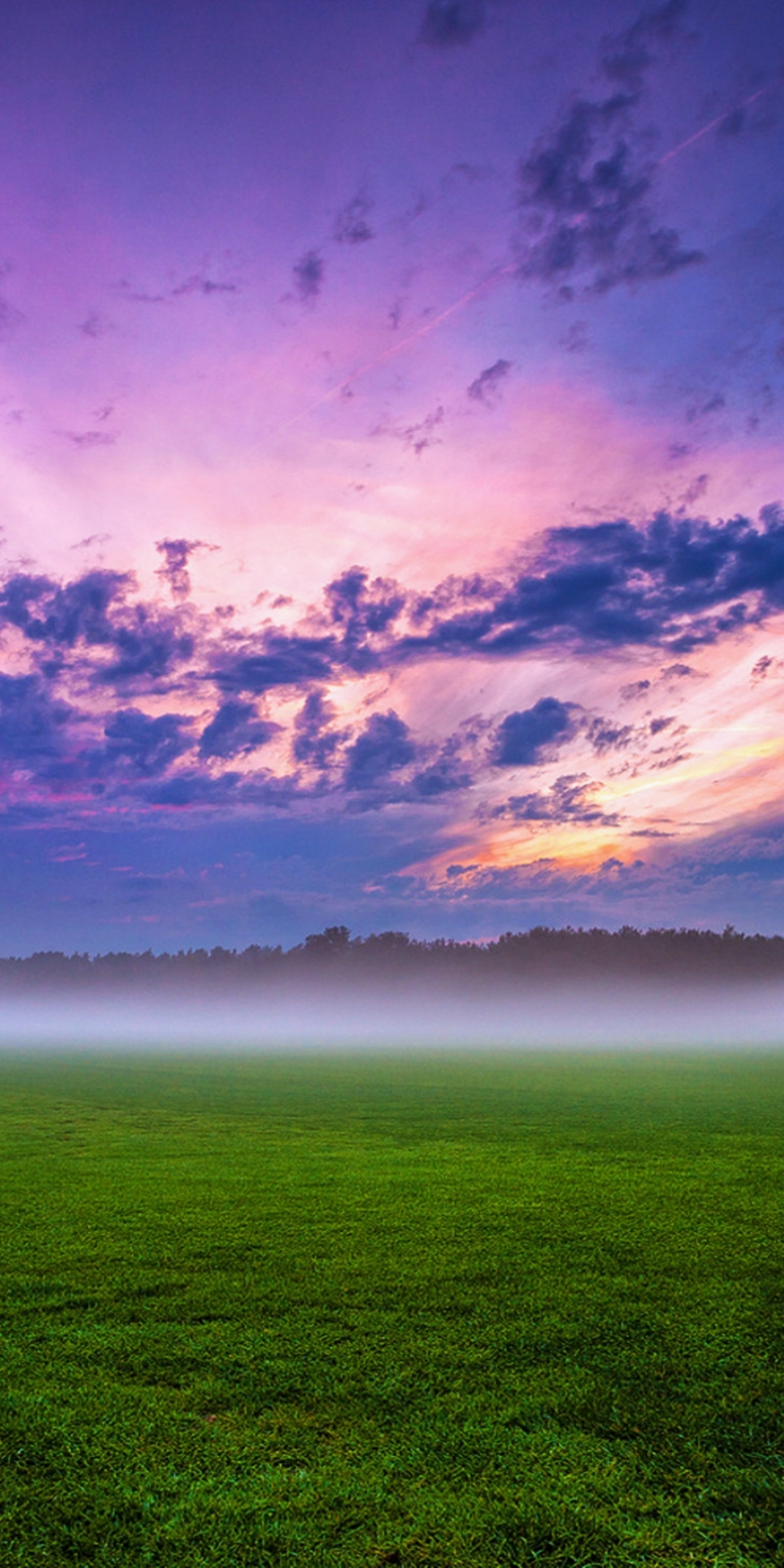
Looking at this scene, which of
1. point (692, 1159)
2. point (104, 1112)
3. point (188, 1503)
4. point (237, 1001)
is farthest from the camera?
point (237, 1001)

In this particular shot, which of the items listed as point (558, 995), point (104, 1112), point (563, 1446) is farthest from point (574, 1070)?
point (558, 995)

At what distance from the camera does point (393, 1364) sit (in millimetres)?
3627

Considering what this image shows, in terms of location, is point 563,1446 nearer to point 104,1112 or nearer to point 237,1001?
point 104,1112

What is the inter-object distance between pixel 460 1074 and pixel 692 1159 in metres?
16.5

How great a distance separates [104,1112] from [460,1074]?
13.2 metres

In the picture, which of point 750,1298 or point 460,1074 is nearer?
point 750,1298

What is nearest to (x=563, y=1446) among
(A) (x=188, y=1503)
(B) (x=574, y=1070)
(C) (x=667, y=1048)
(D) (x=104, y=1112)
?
(A) (x=188, y=1503)

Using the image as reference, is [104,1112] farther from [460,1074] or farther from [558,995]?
[558,995]

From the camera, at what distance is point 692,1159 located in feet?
29.8

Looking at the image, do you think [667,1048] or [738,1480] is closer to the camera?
[738,1480]

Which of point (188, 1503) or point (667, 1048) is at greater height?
point (188, 1503)

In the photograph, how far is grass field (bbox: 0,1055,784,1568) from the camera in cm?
253

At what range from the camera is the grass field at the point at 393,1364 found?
253 centimetres

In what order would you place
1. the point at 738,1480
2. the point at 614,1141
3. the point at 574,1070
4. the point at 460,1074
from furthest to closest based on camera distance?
1. the point at 574,1070
2. the point at 460,1074
3. the point at 614,1141
4. the point at 738,1480
